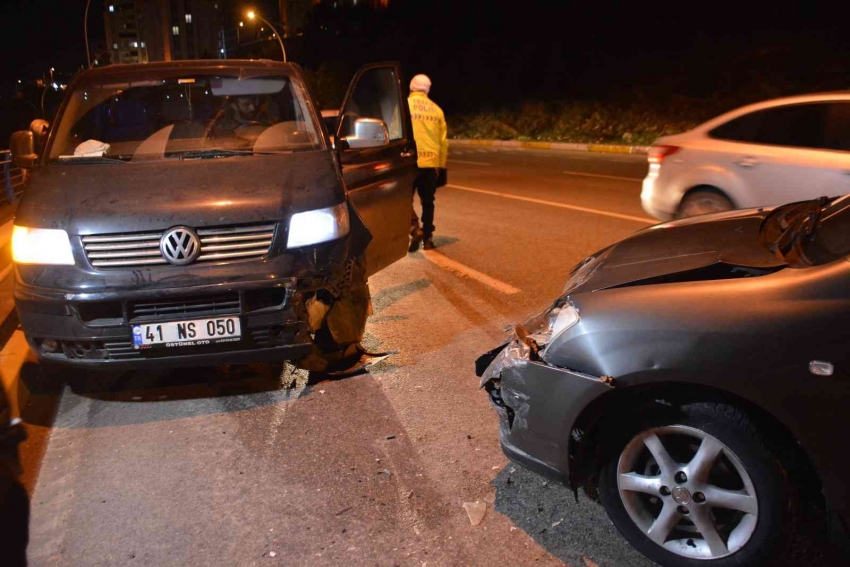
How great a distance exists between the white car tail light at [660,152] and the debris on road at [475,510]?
542cm

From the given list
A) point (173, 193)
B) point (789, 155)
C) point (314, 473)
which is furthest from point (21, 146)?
point (789, 155)

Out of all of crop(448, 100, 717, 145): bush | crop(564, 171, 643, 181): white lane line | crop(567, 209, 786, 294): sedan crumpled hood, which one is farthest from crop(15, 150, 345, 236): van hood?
crop(448, 100, 717, 145): bush

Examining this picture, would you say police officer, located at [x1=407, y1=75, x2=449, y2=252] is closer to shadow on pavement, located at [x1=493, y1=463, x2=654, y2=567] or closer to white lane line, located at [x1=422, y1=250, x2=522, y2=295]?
white lane line, located at [x1=422, y1=250, x2=522, y2=295]

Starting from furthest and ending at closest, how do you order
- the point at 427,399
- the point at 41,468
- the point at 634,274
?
the point at 427,399
the point at 41,468
the point at 634,274

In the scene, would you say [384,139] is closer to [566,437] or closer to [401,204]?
[401,204]

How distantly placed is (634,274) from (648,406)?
1.87ft

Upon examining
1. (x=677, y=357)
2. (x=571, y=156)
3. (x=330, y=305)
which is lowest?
(x=571, y=156)

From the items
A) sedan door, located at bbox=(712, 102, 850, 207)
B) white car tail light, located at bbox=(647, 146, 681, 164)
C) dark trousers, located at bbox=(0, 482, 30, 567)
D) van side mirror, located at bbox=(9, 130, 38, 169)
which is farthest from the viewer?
white car tail light, located at bbox=(647, 146, 681, 164)

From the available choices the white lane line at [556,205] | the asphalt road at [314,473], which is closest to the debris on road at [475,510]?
the asphalt road at [314,473]

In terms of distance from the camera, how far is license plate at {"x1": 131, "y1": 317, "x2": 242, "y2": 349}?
393cm

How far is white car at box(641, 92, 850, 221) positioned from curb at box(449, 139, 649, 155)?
34.6ft

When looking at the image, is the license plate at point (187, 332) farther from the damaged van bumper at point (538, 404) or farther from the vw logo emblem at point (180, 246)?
the damaged van bumper at point (538, 404)

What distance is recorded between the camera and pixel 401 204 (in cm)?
609

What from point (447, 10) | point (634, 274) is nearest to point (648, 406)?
point (634, 274)
